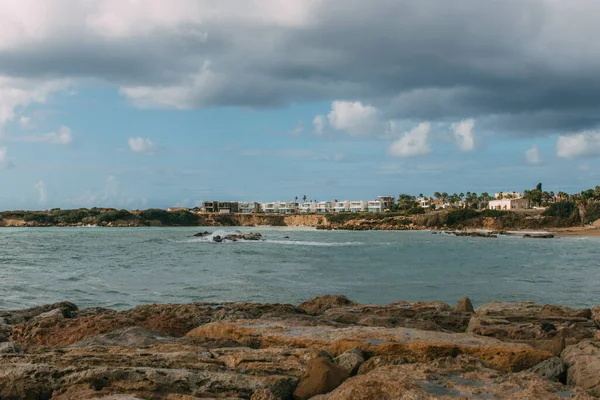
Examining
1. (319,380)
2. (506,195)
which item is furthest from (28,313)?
(506,195)

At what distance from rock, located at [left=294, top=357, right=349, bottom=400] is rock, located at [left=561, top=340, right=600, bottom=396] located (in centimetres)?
251

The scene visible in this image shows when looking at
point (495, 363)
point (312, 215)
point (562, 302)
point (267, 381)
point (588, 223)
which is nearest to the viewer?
point (267, 381)

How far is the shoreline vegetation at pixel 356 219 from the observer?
120625 mm

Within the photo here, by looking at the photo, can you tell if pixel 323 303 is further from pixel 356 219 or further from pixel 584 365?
pixel 356 219

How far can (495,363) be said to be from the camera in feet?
21.9

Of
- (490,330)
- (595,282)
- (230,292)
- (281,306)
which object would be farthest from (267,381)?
Result: (595,282)

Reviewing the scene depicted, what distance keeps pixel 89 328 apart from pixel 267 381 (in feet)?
18.7

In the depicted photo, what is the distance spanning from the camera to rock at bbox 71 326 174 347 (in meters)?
7.84

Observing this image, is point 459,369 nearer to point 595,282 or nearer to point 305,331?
point 305,331

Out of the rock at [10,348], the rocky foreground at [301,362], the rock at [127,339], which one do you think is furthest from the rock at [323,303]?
the rock at [10,348]

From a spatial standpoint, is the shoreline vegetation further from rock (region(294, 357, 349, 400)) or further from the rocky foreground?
rock (region(294, 357, 349, 400))

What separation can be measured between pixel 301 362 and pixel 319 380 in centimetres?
102

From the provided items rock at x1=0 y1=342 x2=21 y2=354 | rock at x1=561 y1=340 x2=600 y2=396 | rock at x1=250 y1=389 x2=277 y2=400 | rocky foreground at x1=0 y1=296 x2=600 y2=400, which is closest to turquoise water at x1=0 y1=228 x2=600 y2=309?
rocky foreground at x1=0 y1=296 x2=600 y2=400

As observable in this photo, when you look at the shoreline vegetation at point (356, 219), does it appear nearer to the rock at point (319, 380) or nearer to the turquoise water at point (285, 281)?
the turquoise water at point (285, 281)
